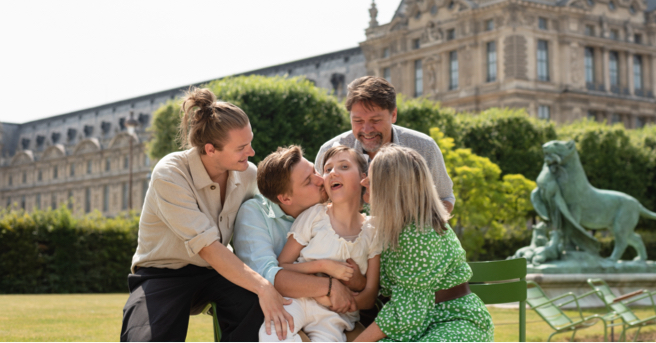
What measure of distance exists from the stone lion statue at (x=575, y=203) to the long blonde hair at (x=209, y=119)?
36.4 feet

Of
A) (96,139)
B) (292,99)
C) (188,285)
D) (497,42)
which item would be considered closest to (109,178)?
(96,139)

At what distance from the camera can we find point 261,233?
4172 mm

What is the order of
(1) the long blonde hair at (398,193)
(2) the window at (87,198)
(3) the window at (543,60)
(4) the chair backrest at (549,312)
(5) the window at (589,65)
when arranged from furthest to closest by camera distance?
(2) the window at (87,198) < (5) the window at (589,65) < (3) the window at (543,60) < (4) the chair backrest at (549,312) < (1) the long blonde hair at (398,193)

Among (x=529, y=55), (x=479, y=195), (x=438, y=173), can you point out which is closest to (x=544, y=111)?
(x=529, y=55)

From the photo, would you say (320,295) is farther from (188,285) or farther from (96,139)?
(96,139)

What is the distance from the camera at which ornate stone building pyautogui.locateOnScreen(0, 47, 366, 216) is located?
75.9 meters

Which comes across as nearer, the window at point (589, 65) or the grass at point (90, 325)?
the grass at point (90, 325)

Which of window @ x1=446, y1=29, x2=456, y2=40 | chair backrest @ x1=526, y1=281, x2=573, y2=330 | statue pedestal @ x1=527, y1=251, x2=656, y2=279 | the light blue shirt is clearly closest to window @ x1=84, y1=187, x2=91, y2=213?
window @ x1=446, y1=29, x2=456, y2=40

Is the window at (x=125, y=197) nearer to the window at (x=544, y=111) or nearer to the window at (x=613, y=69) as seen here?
the window at (x=544, y=111)

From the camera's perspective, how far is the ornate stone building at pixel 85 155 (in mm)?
75938

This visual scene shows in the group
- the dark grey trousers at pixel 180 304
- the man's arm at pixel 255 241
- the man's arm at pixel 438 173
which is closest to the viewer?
the man's arm at pixel 255 241

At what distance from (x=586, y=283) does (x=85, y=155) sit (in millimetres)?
78289

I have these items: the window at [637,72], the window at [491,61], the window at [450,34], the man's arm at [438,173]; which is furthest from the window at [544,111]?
the man's arm at [438,173]

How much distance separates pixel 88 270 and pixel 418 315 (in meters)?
20.6
